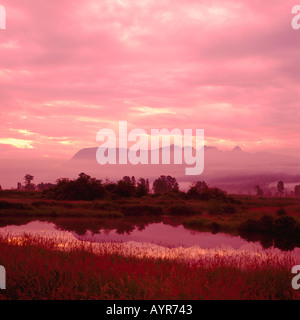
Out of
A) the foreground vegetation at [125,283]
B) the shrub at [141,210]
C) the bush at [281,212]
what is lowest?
the shrub at [141,210]

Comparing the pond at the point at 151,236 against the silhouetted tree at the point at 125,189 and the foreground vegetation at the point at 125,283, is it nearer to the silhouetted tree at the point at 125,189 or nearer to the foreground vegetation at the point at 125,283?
the foreground vegetation at the point at 125,283

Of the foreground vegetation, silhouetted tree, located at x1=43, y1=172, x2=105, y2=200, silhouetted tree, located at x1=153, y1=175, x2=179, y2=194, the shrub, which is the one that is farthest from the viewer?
silhouetted tree, located at x1=153, y1=175, x2=179, y2=194

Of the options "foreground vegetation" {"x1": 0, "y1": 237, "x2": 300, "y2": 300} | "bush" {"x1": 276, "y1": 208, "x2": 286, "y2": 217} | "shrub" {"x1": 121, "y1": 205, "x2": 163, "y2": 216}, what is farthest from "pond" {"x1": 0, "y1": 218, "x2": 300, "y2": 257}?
"bush" {"x1": 276, "y1": 208, "x2": 286, "y2": 217}

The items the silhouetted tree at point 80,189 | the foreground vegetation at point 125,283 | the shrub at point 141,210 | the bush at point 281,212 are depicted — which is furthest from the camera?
the silhouetted tree at point 80,189

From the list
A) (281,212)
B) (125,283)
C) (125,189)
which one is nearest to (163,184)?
(125,189)

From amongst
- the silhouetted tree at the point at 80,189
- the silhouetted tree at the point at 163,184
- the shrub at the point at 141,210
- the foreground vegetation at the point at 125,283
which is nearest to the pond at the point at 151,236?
the foreground vegetation at the point at 125,283

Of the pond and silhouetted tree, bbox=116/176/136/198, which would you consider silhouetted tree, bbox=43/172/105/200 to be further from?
the pond

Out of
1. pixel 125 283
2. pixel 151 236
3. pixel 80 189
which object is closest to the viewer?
pixel 125 283

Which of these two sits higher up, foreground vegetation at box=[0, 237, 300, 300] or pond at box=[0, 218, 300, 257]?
foreground vegetation at box=[0, 237, 300, 300]

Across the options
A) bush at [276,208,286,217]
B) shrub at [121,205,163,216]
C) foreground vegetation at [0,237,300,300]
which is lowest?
shrub at [121,205,163,216]

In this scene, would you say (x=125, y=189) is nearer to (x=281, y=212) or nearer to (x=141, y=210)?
(x=141, y=210)
